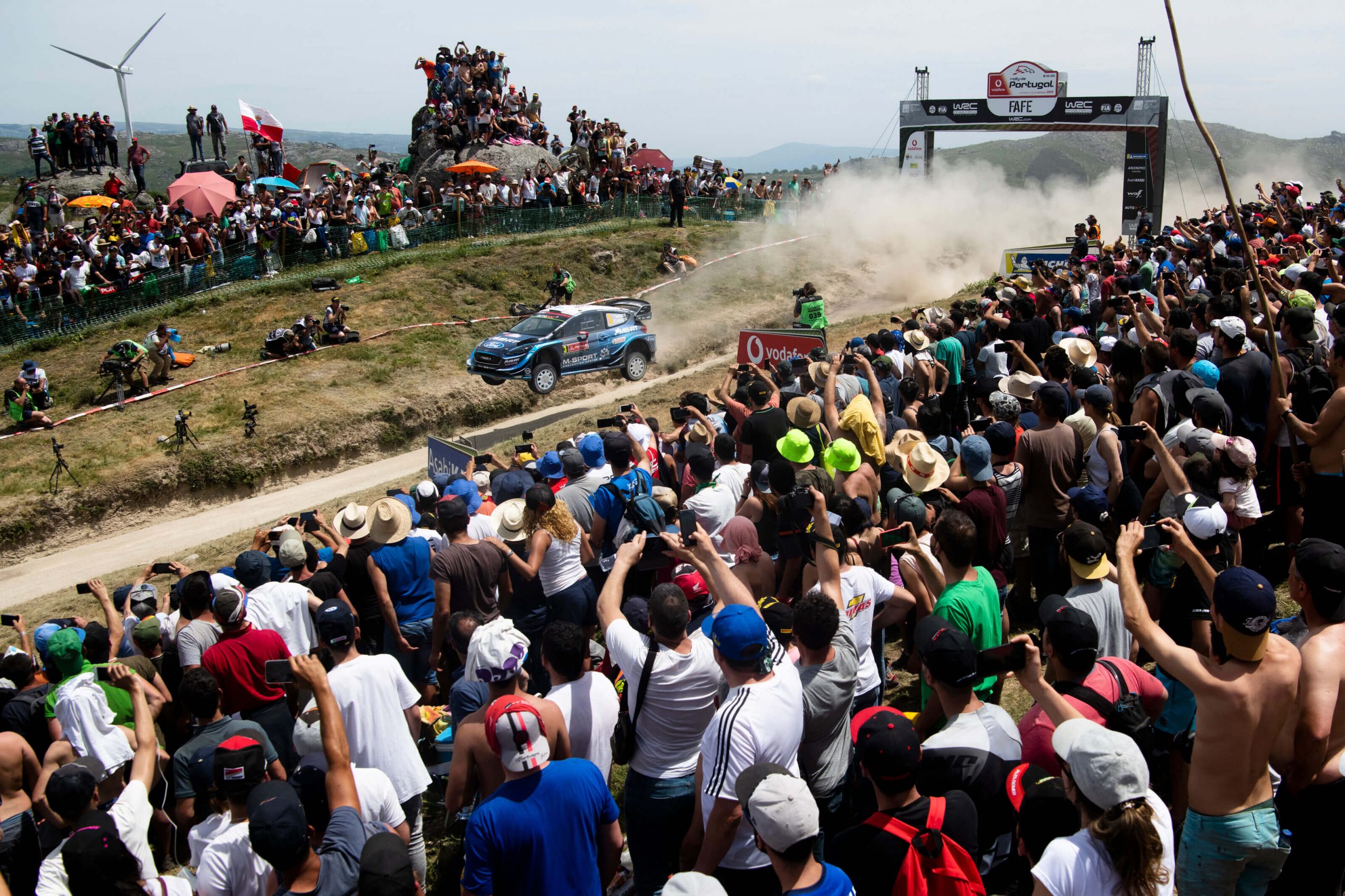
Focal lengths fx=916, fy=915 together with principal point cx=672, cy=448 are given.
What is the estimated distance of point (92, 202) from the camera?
28.1 meters

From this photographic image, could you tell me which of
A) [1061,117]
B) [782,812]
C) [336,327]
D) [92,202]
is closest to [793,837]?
[782,812]

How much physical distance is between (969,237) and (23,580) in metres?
32.7

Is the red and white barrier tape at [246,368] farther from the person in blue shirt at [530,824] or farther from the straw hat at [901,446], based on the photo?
the person in blue shirt at [530,824]

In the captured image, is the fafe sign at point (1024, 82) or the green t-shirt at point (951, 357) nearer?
the green t-shirt at point (951, 357)

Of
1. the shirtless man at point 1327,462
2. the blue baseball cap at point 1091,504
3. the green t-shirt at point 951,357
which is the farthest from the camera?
the green t-shirt at point 951,357

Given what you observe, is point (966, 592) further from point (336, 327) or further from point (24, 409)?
point (336, 327)

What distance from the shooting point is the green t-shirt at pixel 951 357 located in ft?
34.8

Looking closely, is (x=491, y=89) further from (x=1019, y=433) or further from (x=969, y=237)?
(x=1019, y=433)

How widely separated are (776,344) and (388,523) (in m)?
8.07

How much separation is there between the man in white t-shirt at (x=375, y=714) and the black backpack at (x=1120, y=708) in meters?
3.21

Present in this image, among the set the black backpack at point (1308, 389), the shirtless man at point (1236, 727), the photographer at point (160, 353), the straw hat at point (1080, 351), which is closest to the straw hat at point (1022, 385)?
the straw hat at point (1080, 351)

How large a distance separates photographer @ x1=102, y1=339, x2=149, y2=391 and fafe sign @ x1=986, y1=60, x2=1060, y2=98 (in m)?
29.8

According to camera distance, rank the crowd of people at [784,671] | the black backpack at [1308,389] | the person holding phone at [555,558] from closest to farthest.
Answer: the crowd of people at [784,671] < the person holding phone at [555,558] < the black backpack at [1308,389]

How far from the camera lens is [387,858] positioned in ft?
10.1
